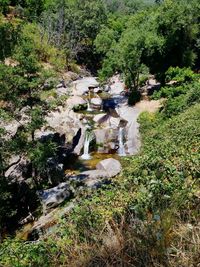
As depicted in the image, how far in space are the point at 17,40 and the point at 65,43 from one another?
34502mm

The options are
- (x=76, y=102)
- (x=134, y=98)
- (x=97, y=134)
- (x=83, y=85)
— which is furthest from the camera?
(x=83, y=85)

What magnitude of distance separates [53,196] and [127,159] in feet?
22.7

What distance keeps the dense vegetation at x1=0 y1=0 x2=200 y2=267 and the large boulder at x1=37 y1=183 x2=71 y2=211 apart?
2.63 feet

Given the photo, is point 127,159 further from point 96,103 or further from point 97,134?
point 96,103

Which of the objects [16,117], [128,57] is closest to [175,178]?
[16,117]

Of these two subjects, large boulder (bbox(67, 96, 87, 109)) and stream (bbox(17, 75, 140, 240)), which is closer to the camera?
stream (bbox(17, 75, 140, 240))

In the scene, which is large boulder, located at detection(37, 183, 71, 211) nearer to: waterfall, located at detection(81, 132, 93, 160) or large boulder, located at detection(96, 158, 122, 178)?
large boulder, located at detection(96, 158, 122, 178)

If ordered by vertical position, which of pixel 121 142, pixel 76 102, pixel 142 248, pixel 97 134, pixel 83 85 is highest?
pixel 83 85

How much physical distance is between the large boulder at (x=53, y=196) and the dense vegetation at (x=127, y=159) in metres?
0.80

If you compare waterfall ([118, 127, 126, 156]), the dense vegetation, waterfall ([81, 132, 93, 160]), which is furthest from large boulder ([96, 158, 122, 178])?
waterfall ([118, 127, 126, 156])

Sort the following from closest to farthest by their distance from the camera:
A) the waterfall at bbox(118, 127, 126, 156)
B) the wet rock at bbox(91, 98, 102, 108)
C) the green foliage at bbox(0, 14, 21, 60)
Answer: the green foliage at bbox(0, 14, 21, 60) < the waterfall at bbox(118, 127, 126, 156) < the wet rock at bbox(91, 98, 102, 108)

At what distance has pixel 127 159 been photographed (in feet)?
35.5

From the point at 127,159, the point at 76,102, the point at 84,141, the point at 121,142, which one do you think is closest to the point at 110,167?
the point at 84,141

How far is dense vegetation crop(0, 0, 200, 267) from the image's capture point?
438 cm
